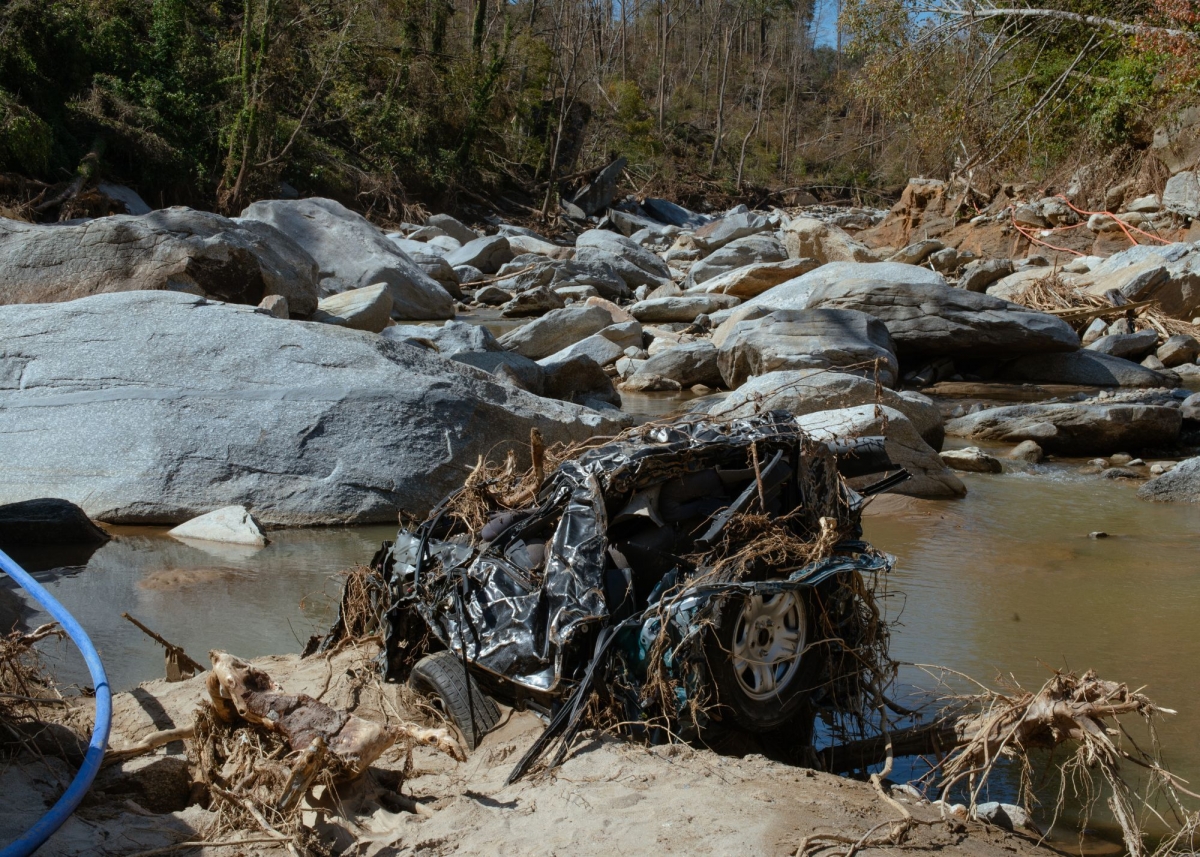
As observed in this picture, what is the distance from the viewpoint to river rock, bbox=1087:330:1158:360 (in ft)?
55.0

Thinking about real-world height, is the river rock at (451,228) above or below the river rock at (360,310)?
above

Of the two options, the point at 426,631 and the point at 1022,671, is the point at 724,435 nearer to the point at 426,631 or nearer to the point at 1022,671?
the point at 426,631

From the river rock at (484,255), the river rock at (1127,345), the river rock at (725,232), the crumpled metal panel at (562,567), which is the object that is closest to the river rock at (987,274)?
the river rock at (1127,345)

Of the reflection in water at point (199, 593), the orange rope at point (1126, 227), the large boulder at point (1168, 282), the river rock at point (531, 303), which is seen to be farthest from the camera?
the orange rope at point (1126, 227)

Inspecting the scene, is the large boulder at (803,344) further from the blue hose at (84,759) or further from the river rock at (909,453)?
the blue hose at (84,759)

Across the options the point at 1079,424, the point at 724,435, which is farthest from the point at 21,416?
the point at 1079,424

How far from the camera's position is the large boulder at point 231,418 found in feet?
24.9

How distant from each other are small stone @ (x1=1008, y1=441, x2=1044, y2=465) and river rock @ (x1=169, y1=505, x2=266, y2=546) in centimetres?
816

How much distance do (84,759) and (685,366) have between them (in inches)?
500

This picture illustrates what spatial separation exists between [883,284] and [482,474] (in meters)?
13.2

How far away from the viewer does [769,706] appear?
3.93 metres

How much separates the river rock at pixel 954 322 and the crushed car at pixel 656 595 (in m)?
12.3

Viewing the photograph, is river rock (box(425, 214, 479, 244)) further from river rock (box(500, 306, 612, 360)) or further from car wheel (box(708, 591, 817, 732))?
car wheel (box(708, 591, 817, 732))

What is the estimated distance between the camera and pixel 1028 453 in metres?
11.8
